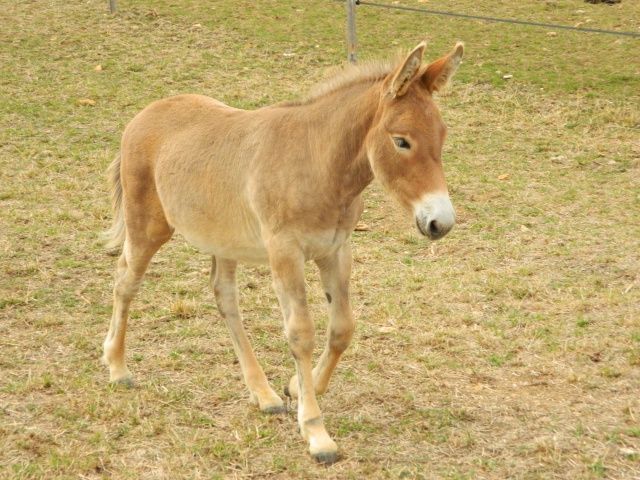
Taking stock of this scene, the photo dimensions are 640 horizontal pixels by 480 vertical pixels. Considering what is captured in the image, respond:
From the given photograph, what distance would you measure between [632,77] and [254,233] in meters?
9.25

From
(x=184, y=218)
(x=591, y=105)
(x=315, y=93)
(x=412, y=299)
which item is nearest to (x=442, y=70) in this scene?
(x=315, y=93)

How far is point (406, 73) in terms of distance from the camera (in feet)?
14.0

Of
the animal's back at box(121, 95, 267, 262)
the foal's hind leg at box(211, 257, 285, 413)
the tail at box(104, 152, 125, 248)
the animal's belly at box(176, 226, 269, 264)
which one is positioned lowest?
the foal's hind leg at box(211, 257, 285, 413)

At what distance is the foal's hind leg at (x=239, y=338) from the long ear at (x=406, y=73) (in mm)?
1954

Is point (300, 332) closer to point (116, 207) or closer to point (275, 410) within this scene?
point (275, 410)

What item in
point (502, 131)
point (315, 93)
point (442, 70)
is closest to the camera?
point (442, 70)

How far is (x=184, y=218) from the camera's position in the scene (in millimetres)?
5344

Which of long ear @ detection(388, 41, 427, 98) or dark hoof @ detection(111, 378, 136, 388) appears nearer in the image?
long ear @ detection(388, 41, 427, 98)

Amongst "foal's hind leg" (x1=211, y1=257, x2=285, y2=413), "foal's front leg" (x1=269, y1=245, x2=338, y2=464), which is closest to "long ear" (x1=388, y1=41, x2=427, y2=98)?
"foal's front leg" (x1=269, y1=245, x2=338, y2=464)

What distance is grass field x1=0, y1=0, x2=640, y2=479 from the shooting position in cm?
475

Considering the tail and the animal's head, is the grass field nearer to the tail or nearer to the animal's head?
the tail

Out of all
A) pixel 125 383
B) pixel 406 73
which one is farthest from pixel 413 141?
pixel 125 383

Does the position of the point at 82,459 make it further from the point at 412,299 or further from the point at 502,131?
the point at 502,131

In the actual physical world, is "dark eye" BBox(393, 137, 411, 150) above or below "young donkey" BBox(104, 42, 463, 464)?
above
